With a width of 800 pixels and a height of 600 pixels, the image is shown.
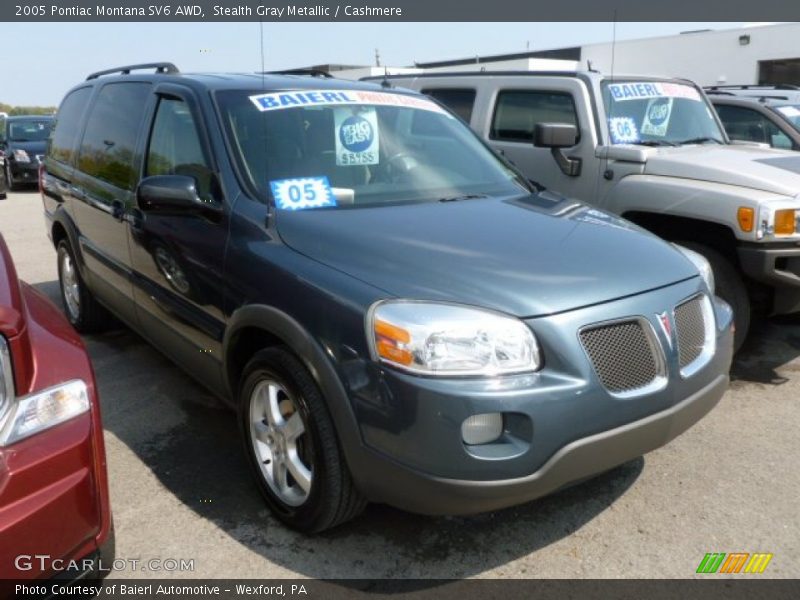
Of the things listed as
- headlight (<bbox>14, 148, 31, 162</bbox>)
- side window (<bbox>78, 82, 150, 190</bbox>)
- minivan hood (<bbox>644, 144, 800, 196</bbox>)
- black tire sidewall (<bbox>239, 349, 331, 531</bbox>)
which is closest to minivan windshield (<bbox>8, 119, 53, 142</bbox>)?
headlight (<bbox>14, 148, 31, 162</bbox>)

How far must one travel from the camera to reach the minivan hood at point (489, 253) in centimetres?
246

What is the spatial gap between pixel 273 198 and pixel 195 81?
3.34 ft

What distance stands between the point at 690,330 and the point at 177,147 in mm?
2566

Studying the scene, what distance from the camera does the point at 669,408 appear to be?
2.59 meters

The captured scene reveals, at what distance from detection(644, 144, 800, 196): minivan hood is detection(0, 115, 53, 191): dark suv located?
13018 millimetres

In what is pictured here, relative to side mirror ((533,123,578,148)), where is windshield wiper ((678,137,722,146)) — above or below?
below

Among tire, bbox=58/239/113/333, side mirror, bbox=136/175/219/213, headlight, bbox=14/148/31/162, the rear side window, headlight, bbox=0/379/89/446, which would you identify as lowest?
tire, bbox=58/239/113/333

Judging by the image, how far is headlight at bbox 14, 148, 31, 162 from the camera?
15047 mm

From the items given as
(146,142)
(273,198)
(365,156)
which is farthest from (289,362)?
(146,142)

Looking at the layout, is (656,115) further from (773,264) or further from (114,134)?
(114,134)

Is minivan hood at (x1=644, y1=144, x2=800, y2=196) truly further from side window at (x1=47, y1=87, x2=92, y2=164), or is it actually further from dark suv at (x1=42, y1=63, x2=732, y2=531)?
side window at (x1=47, y1=87, x2=92, y2=164)

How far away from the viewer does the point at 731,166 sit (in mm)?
4633

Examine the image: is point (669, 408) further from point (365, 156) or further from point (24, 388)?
point (24, 388)

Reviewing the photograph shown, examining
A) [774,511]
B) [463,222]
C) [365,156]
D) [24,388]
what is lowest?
[774,511]
